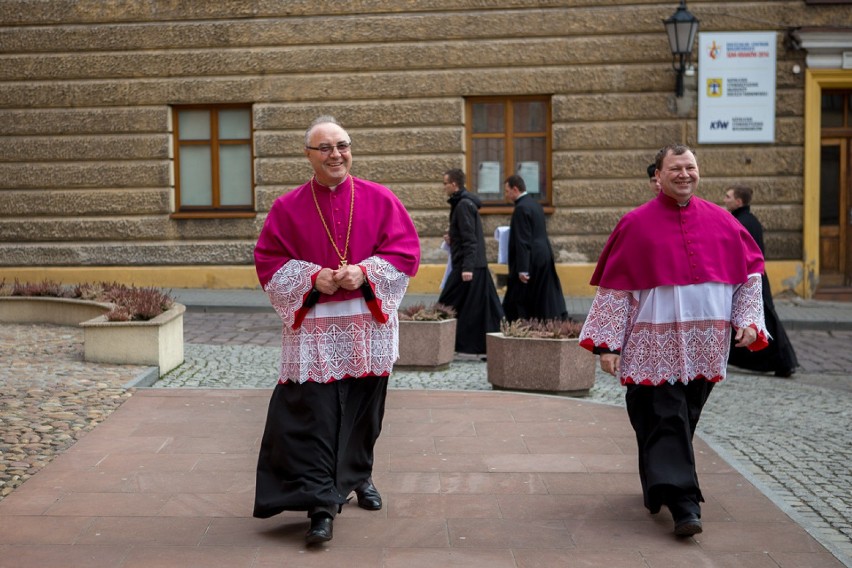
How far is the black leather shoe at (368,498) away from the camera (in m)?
6.39

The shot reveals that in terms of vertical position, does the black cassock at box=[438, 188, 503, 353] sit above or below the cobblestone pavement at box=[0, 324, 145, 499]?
above

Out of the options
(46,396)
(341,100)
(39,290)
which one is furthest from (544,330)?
(341,100)

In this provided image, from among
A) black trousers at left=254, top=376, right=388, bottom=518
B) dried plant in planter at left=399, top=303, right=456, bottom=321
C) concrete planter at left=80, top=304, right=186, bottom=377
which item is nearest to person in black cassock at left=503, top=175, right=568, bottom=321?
dried plant in planter at left=399, top=303, right=456, bottom=321

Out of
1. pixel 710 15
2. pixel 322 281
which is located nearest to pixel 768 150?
pixel 710 15

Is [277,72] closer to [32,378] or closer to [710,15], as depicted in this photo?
[710,15]

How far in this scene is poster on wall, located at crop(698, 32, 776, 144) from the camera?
1820 cm

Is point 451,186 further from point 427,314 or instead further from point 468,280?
point 427,314

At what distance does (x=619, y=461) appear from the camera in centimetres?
758

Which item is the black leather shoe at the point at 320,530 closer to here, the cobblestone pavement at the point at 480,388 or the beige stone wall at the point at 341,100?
the cobblestone pavement at the point at 480,388

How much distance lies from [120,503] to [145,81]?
538 inches

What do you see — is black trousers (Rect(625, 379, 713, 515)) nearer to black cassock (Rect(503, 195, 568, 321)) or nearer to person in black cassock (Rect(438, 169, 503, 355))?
person in black cassock (Rect(438, 169, 503, 355))

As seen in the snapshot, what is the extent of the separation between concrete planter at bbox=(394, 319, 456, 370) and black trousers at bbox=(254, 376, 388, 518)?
4860 mm

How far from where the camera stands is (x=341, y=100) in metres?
18.9

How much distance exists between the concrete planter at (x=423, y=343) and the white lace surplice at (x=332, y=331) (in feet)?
16.2
